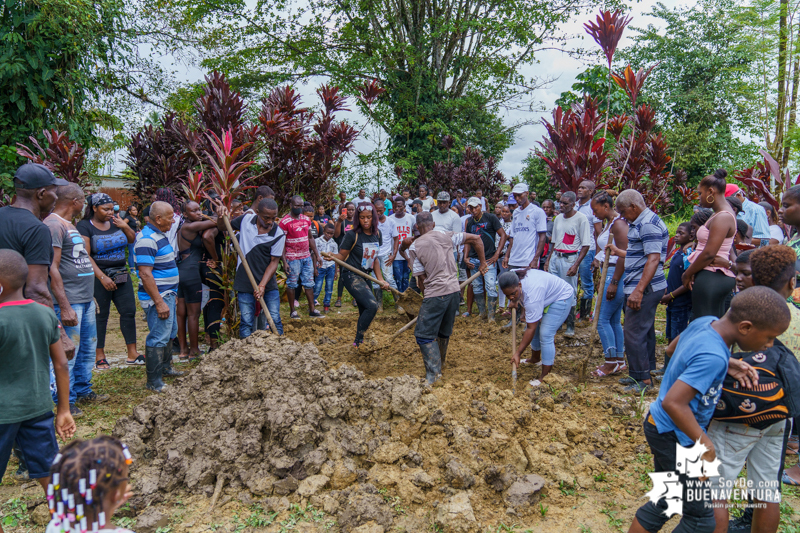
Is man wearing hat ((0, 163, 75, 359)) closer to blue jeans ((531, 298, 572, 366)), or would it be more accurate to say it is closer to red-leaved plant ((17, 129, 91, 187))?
blue jeans ((531, 298, 572, 366))

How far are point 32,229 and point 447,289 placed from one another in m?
3.50

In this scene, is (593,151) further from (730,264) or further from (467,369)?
(467,369)

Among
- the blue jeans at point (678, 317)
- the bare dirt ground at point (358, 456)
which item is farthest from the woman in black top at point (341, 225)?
the blue jeans at point (678, 317)

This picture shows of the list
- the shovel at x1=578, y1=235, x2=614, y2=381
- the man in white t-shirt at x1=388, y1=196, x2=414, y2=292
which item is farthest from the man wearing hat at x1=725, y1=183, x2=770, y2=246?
the man in white t-shirt at x1=388, y1=196, x2=414, y2=292

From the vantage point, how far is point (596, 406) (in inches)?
173

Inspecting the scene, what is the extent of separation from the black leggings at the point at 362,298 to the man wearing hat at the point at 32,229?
336cm

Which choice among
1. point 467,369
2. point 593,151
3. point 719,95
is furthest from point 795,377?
point 719,95

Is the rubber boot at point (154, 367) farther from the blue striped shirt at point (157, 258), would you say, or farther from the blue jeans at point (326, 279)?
the blue jeans at point (326, 279)

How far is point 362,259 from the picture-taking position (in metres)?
6.56

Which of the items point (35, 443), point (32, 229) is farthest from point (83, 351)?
point (35, 443)

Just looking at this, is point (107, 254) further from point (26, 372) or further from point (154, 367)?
point (26, 372)

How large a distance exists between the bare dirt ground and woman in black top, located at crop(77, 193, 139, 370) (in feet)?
4.75

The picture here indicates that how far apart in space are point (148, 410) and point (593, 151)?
600cm

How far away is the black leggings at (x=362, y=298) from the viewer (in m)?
6.26
